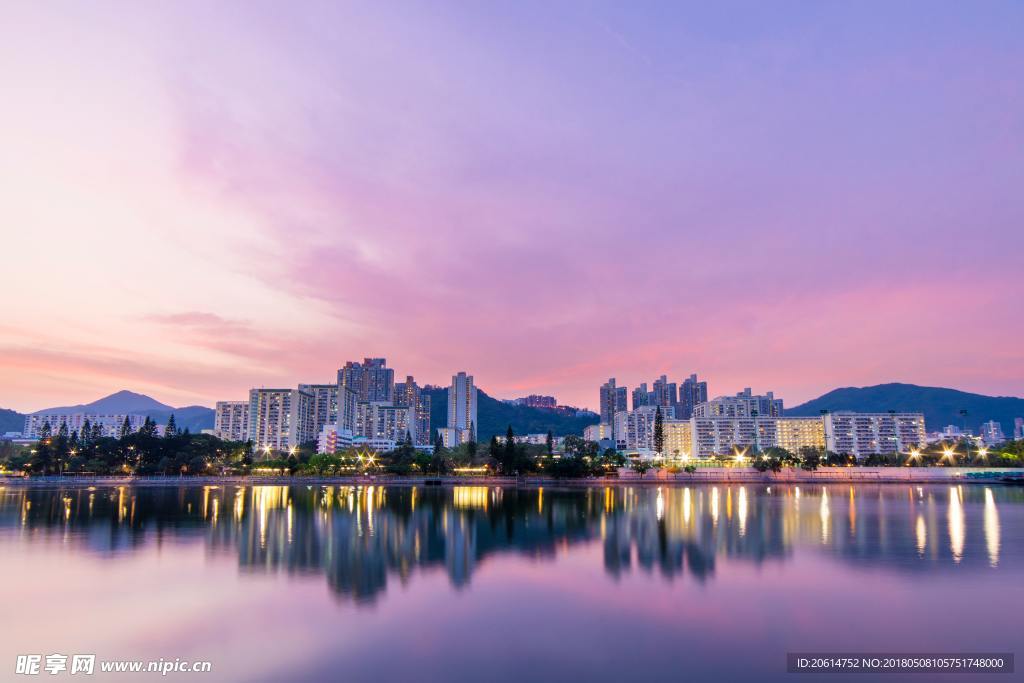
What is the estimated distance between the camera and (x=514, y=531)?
35656 millimetres

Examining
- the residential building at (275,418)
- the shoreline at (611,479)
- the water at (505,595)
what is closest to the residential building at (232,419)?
the residential building at (275,418)

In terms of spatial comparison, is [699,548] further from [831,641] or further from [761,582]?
[831,641]

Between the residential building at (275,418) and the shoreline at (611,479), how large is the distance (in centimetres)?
9545

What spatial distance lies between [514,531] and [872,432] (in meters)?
167

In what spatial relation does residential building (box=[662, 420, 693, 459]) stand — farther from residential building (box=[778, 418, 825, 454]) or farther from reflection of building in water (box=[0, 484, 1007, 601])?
reflection of building in water (box=[0, 484, 1007, 601])

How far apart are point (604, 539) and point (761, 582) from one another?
37.7 ft

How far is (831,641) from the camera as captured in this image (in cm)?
1530

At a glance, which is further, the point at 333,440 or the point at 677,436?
the point at 677,436

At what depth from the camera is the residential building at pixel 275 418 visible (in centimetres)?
18662

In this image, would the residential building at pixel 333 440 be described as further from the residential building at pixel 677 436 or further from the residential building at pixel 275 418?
the residential building at pixel 677 436

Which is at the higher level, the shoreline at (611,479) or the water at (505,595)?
the water at (505,595)

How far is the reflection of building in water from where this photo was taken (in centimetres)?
2523

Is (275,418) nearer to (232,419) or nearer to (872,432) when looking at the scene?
(232,419)

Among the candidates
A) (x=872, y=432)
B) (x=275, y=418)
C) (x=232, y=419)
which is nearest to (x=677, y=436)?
(x=872, y=432)
